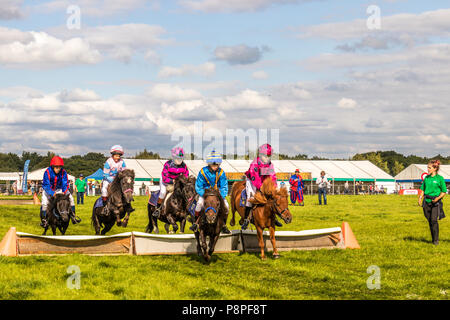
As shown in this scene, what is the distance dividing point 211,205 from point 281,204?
1.68 m

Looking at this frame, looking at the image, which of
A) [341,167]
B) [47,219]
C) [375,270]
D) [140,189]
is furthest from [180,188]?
[341,167]

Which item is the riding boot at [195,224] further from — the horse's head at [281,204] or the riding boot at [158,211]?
the riding boot at [158,211]

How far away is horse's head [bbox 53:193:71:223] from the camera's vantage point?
44.6 ft

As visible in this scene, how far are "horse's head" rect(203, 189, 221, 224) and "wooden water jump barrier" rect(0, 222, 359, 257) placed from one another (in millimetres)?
1576

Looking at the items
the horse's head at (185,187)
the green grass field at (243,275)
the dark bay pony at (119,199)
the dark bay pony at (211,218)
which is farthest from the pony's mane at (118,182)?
the dark bay pony at (211,218)

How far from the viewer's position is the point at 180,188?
552 inches

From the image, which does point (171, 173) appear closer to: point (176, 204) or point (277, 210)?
point (176, 204)

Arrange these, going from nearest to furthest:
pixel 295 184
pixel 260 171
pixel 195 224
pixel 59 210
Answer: pixel 195 224, pixel 260 171, pixel 59 210, pixel 295 184

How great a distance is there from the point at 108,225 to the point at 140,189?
45096 mm

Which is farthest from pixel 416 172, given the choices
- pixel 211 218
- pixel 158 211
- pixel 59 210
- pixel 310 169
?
pixel 211 218

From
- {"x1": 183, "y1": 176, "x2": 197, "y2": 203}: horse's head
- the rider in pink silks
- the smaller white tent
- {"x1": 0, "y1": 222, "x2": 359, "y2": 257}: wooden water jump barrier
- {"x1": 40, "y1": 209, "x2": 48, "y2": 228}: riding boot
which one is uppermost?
the smaller white tent

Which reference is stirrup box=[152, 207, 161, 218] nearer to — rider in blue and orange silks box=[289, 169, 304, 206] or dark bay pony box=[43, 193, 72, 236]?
dark bay pony box=[43, 193, 72, 236]

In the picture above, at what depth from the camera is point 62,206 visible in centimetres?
1366

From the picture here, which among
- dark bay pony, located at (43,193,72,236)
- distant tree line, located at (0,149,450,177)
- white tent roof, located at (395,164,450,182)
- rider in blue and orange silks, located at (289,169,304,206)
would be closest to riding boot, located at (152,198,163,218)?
dark bay pony, located at (43,193,72,236)
